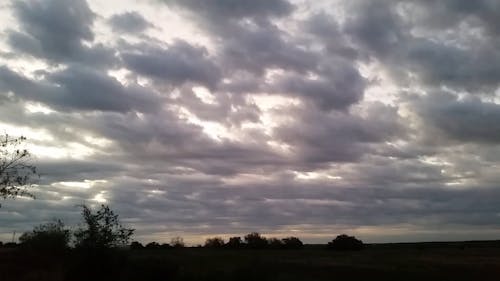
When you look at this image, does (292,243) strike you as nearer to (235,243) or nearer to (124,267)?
(235,243)

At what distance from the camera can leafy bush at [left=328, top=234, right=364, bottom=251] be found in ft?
431

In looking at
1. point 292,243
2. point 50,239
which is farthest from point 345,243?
point 50,239

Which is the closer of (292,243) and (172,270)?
(172,270)

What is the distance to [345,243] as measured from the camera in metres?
133

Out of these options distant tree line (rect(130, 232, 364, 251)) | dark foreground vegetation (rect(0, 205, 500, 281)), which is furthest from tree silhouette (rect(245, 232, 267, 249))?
dark foreground vegetation (rect(0, 205, 500, 281))

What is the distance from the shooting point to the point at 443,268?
2741 inches

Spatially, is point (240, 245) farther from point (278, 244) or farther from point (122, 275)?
point (122, 275)

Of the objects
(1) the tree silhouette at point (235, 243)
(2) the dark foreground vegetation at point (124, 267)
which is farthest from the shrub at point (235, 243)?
(2) the dark foreground vegetation at point (124, 267)

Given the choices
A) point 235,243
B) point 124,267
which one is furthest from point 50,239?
point 235,243

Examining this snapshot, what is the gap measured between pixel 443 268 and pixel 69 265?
4157 cm

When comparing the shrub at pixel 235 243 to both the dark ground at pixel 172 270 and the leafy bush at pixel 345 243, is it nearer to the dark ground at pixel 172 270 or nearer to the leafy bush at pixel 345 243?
the leafy bush at pixel 345 243

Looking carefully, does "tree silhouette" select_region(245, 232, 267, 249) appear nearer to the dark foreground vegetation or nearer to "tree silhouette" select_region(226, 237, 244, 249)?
"tree silhouette" select_region(226, 237, 244, 249)

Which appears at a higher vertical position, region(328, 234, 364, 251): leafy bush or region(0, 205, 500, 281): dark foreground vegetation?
region(328, 234, 364, 251): leafy bush

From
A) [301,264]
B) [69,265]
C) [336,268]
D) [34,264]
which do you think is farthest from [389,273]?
[34,264]
